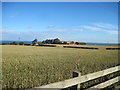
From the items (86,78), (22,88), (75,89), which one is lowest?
(22,88)

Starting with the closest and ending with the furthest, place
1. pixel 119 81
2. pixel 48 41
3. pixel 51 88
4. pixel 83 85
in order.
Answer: pixel 51 88 < pixel 83 85 < pixel 119 81 < pixel 48 41

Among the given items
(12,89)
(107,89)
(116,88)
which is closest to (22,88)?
(12,89)

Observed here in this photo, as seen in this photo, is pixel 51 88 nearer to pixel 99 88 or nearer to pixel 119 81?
pixel 99 88

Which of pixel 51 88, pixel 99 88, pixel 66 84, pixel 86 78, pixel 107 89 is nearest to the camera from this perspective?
pixel 51 88

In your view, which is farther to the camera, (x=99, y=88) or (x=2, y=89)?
(x=2, y=89)

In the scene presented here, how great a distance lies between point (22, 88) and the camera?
4254 mm

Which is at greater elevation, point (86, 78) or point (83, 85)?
point (86, 78)

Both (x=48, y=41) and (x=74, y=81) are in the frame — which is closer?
(x=74, y=81)

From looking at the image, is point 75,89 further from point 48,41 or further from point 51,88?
point 48,41

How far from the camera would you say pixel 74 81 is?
2.85 meters

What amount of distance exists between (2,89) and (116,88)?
451 cm

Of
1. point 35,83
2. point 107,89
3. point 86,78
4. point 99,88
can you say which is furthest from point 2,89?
point 107,89

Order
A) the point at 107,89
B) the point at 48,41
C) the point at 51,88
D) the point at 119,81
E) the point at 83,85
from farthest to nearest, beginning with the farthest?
1. the point at 48,41
2. the point at 119,81
3. the point at 83,85
4. the point at 107,89
5. the point at 51,88

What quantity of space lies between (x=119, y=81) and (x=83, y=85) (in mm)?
1795
